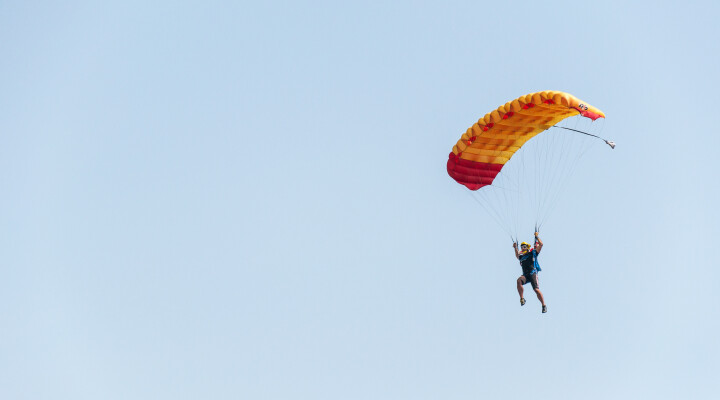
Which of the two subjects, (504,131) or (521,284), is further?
(504,131)

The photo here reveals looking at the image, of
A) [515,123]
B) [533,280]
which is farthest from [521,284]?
[515,123]

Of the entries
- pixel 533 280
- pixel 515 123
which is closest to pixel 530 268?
pixel 533 280

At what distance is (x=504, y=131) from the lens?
40594 mm

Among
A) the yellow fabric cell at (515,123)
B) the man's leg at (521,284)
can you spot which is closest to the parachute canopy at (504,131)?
the yellow fabric cell at (515,123)

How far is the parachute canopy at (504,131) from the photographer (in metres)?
37.8

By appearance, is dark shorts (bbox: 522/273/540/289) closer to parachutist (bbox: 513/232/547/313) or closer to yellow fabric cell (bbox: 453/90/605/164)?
parachutist (bbox: 513/232/547/313)

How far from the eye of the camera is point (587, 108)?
123 ft

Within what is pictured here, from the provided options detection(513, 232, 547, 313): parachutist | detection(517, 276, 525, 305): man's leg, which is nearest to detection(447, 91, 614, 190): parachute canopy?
detection(513, 232, 547, 313): parachutist

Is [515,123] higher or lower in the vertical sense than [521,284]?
higher

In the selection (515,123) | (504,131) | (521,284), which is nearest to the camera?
(521,284)

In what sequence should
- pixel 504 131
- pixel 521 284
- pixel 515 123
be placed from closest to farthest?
pixel 521 284, pixel 515 123, pixel 504 131

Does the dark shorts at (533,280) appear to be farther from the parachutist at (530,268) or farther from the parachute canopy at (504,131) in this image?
the parachute canopy at (504,131)

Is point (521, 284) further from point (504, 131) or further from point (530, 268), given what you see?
point (504, 131)

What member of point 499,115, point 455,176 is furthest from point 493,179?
point 499,115
